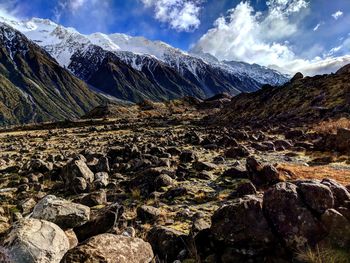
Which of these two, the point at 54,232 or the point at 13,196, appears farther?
the point at 13,196

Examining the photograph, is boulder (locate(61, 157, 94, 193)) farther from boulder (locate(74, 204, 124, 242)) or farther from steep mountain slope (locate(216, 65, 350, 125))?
steep mountain slope (locate(216, 65, 350, 125))

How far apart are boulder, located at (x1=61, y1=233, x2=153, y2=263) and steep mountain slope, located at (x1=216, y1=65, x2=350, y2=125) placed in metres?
41.0

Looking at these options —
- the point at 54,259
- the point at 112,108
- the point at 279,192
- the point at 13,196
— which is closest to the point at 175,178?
the point at 13,196

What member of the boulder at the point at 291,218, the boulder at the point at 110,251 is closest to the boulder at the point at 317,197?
the boulder at the point at 291,218

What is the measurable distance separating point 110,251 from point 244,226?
9.55 feet

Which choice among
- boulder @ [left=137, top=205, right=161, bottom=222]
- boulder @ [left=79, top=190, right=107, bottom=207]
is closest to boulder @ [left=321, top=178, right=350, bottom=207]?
boulder @ [left=137, top=205, right=161, bottom=222]

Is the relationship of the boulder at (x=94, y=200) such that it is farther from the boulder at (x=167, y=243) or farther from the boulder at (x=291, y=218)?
the boulder at (x=291, y=218)

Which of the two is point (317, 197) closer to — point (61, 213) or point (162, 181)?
point (61, 213)

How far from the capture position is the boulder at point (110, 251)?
6464 mm

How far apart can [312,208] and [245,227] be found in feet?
4.88

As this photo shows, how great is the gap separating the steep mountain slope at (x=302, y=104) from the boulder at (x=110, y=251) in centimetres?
4095

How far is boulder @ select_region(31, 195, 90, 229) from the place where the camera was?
8984 millimetres

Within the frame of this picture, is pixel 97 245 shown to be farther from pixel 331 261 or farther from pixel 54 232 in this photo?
pixel 331 261

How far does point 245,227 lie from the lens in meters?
7.78
